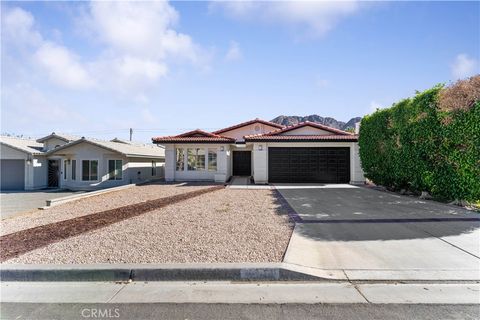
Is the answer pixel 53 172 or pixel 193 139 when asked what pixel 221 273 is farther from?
pixel 53 172

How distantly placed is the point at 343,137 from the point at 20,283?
17445 mm

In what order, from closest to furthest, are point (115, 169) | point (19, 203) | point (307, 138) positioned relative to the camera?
→ point (19, 203) < point (307, 138) < point (115, 169)

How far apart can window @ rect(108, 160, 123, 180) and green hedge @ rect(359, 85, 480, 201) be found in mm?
18280

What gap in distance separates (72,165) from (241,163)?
1366 centimetres

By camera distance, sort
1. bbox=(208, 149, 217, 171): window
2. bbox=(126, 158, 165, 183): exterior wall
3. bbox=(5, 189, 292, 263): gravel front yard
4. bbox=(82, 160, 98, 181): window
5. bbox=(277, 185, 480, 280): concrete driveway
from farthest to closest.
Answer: bbox=(126, 158, 165, 183): exterior wall → bbox=(82, 160, 98, 181): window → bbox=(208, 149, 217, 171): window → bbox=(5, 189, 292, 263): gravel front yard → bbox=(277, 185, 480, 280): concrete driveway

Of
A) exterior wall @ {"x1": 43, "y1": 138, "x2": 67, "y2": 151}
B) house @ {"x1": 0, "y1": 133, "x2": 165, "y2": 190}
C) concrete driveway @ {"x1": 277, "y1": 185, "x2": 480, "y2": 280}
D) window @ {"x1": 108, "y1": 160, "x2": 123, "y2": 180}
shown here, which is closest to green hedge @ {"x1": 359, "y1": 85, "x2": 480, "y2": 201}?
concrete driveway @ {"x1": 277, "y1": 185, "x2": 480, "y2": 280}

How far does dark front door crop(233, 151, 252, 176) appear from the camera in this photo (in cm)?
2372

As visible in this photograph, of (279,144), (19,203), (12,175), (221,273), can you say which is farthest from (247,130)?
(221,273)

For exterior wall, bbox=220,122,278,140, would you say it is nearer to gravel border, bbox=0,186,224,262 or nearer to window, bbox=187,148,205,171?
window, bbox=187,148,205,171

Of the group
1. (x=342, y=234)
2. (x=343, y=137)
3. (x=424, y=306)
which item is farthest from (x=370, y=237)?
(x=343, y=137)

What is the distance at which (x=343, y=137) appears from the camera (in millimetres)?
18156

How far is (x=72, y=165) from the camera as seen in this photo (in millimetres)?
22484

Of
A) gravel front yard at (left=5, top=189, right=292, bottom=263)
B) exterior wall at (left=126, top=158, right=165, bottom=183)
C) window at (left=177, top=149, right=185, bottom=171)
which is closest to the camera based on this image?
gravel front yard at (left=5, top=189, right=292, bottom=263)

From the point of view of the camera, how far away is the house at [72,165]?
71.2 feet
